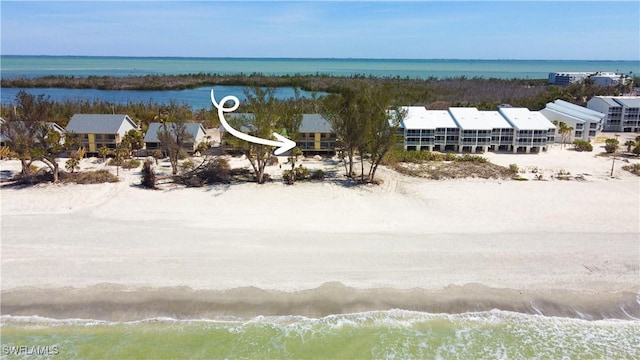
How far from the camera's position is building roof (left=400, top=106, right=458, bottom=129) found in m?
31.2

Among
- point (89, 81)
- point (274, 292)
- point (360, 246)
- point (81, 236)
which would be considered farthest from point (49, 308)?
point (89, 81)

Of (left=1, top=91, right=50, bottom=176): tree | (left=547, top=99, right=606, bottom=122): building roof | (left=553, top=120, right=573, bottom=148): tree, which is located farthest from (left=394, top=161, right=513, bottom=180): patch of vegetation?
(left=1, top=91, right=50, bottom=176): tree

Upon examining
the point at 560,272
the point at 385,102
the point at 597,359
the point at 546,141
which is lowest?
the point at 597,359

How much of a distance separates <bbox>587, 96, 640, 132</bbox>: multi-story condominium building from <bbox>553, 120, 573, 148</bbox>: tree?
813 centimetres

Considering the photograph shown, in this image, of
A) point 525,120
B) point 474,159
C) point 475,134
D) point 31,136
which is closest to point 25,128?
point 31,136

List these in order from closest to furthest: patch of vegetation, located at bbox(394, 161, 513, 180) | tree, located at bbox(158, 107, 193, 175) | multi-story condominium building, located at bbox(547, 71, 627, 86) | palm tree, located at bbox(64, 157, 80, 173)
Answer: palm tree, located at bbox(64, 157, 80, 173), tree, located at bbox(158, 107, 193, 175), patch of vegetation, located at bbox(394, 161, 513, 180), multi-story condominium building, located at bbox(547, 71, 627, 86)

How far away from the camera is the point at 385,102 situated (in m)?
23.5

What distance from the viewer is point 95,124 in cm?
2905

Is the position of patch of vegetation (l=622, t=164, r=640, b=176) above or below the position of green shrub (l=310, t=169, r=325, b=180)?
above

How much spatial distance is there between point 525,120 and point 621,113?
13.4 m

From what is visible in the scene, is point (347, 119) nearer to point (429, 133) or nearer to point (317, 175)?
point (317, 175)

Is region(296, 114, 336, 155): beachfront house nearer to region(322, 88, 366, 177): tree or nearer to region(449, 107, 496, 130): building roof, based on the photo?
region(322, 88, 366, 177): tree

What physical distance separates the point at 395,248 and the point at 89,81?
83.1 m

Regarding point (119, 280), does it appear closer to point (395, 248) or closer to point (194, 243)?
point (194, 243)
